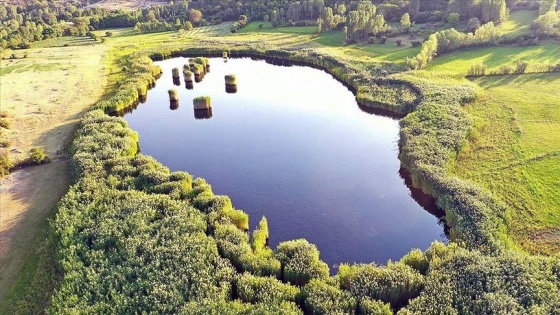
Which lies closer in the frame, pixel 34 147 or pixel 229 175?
pixel 229 175

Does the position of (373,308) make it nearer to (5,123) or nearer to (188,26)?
(5,123)

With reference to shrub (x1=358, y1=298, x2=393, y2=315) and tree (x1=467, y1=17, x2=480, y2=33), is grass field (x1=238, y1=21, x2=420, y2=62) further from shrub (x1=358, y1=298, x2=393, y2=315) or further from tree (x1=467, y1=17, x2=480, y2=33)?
shrub (x1=358, y1=298, x2=393, y2=315)

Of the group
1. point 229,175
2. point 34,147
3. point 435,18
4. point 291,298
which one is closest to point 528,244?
point 291,298

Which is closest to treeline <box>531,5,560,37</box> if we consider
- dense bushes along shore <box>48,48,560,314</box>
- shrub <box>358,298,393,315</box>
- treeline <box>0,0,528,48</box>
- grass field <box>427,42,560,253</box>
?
grass field <box>427,42,560,253</box>

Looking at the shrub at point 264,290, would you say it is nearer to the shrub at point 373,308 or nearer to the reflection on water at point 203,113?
the shrub at point 373,308

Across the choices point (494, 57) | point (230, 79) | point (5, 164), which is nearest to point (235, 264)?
point (5, 164)

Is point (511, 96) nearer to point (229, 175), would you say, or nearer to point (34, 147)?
point (229, 175)

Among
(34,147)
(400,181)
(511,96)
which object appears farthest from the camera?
(511,96)
